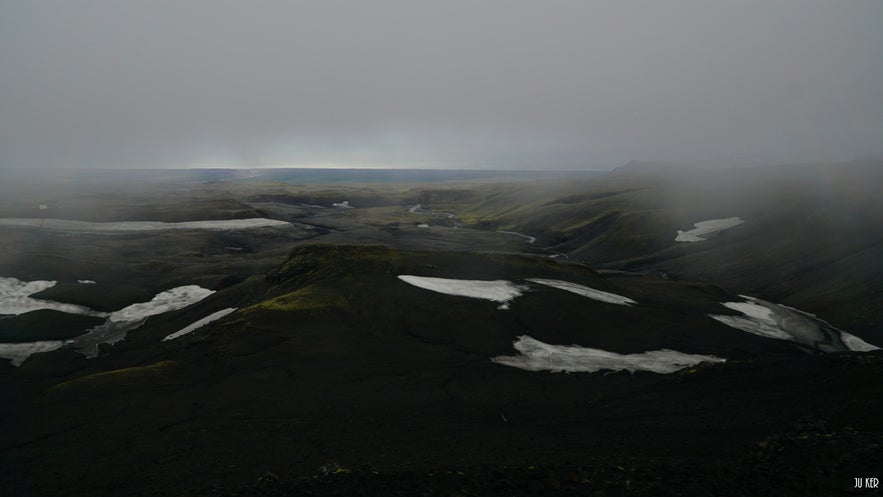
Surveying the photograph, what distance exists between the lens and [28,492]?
18.7 meters

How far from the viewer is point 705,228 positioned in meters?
111

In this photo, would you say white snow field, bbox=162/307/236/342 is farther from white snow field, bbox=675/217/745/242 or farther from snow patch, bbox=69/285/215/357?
white snow field, bbox=675/217/745/242

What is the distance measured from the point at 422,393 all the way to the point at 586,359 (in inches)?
529

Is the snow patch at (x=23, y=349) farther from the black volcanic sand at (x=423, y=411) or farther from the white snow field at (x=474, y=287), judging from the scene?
the white snow field at (x=474, y=287)

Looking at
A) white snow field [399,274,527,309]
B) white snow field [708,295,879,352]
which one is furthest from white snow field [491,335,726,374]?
white snow field [708,295,879,352]

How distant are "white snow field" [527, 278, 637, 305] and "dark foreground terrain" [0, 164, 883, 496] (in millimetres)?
1938

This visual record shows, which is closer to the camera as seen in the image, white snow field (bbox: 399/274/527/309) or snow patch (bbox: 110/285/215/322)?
white snow field (bbox: 399/274/527/309)

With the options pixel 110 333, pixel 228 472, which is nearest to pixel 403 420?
pixel 228 472

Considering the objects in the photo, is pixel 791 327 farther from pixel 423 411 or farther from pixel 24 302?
pixel 24 302

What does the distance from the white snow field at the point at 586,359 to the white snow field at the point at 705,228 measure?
249 ft

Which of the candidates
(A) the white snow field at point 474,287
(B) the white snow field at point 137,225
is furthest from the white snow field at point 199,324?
(B) the white snow field at point 137,225

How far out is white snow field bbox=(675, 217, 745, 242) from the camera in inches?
4213

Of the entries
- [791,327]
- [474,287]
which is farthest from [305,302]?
[791,327]

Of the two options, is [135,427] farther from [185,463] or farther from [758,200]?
[758,200]
